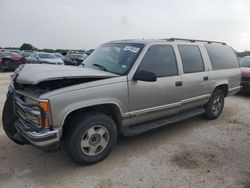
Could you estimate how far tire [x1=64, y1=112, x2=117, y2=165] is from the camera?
3.16 m

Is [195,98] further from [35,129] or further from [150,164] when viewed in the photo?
[35,129]

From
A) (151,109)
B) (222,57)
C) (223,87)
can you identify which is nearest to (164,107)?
(151,109)

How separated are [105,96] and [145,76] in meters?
0.69

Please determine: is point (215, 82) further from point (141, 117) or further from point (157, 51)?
point (141, 117)

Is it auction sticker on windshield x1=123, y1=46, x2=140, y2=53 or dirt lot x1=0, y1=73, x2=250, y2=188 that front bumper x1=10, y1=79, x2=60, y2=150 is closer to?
dirt lot x1=0, y1=73, x2=250, y2=188

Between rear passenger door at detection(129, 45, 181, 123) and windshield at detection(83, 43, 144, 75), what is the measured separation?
0.20 metres

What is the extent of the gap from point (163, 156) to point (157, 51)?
71.1 inches

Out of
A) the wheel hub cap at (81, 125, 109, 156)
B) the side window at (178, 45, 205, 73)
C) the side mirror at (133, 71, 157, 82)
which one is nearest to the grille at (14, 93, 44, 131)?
the wheel hub cap at (81, 125, 109, 156)

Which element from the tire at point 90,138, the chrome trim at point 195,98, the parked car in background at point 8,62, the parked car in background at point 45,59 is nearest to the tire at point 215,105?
the chrome trim at point 195,98

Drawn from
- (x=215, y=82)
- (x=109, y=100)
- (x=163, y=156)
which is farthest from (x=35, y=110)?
(x=215, y=82)

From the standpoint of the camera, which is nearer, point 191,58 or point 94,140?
point 94,140

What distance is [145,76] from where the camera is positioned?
350cm

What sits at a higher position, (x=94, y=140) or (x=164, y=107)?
Result: (x=164, y=107)

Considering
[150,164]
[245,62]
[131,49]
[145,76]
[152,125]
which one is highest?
[131,49]
